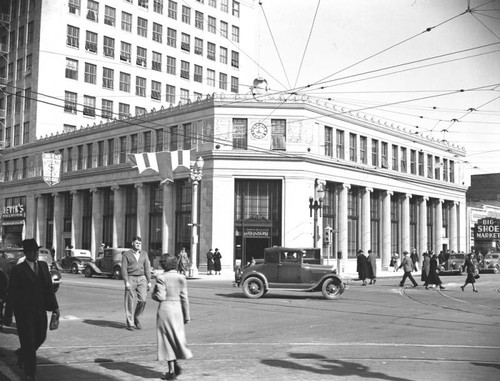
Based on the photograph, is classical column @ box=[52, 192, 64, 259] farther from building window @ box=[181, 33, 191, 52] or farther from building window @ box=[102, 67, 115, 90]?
building window @ box=[181, 33, 191, 52]

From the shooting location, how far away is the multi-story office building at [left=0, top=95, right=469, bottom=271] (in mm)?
43125

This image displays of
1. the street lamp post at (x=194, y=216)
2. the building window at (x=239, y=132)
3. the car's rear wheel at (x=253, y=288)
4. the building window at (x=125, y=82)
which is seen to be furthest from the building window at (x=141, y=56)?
the car's rear wheel at (x=253, y=288)

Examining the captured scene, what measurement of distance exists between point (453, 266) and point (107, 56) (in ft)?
125

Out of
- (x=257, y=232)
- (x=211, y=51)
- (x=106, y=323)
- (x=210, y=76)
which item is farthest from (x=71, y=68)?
(x=106, y=323)

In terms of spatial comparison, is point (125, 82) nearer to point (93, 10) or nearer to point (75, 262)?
point (93, 10)

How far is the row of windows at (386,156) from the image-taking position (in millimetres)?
47181

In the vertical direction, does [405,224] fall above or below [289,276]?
above

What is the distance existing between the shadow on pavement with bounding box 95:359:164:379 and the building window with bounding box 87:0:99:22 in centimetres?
5249

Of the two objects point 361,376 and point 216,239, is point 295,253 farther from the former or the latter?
point 216,239

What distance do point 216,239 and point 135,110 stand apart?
24001 millimetres

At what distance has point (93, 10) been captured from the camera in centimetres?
5650

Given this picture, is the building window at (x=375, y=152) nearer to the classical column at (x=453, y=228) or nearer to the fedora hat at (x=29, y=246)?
the classical column at (x=453, y=228)

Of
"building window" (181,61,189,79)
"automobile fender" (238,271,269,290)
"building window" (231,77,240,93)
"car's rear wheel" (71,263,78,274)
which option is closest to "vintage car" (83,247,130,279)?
"car's rear wheel" (71,263,78,274)

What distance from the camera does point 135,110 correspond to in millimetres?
61094
